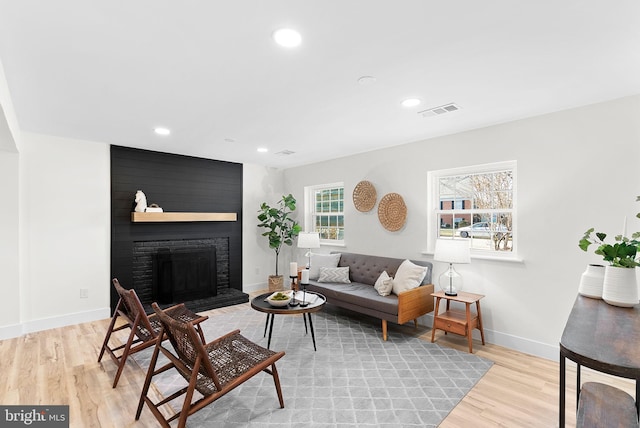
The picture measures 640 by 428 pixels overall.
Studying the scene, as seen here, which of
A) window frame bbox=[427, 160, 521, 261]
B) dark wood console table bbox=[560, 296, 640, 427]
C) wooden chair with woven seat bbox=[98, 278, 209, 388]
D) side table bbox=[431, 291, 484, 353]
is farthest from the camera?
window frame bbox=[427, 160, 521, 261]

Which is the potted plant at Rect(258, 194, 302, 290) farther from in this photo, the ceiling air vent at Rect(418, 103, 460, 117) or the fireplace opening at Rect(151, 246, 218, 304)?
the ceiling air vent at Rect(418, 103, 460, 117)

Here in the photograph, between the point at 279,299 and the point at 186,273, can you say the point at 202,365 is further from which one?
the point at 186,273

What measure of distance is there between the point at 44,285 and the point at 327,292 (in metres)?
3.64

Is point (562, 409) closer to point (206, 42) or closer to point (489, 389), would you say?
point (489, 389)

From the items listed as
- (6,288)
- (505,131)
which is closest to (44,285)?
(6,288)

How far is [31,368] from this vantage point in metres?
2.90

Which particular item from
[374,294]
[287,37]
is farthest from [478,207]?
[287,37]

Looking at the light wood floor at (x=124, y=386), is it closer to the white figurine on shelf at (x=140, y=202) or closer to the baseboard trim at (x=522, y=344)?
the baseboard trim at (x=522, y=344)

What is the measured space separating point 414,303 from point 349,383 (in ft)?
4.39

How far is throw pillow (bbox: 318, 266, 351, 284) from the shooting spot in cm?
461

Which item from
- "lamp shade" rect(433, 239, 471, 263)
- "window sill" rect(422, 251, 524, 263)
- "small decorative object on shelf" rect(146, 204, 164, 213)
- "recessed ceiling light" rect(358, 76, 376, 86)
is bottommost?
"window sill" rect(422, 251, 524, 263)

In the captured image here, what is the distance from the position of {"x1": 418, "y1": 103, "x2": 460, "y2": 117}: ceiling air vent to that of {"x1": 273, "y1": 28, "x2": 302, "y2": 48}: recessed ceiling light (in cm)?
166

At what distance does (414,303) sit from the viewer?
3.62 m

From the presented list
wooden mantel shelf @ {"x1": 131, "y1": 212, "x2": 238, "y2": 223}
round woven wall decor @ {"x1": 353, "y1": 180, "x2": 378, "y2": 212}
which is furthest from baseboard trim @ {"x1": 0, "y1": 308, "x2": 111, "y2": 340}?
round woven wall decor @ {"x1": 353, "y1": 180, "x2": 378, "y2": 212}
